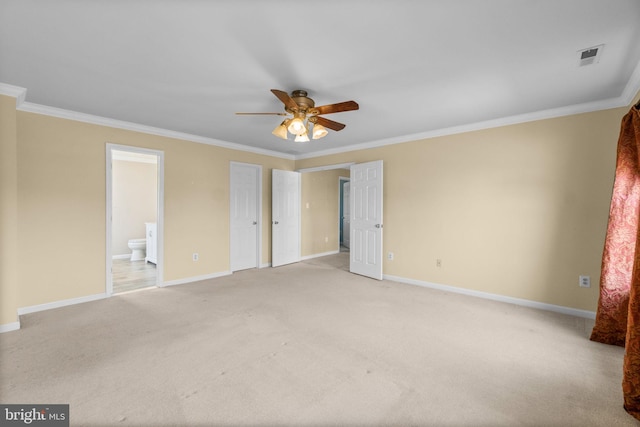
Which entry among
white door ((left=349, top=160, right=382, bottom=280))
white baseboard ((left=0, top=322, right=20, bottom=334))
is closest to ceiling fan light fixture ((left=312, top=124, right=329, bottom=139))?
white door ((left=349, top=160, right=382, bottom=280))

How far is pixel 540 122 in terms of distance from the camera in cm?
343

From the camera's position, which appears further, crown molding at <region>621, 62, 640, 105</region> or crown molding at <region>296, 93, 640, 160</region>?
crown molding at <region>296, 93, 640, 160</region>

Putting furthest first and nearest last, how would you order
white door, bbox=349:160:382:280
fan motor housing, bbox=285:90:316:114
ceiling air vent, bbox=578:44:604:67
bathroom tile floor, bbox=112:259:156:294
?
white door, bbox=349:160:382:280 → bathroom tile floor, bbox=112:259:156:294 → fan motor housing, bbox=285:90:316:114 → ceiling air vent, bbox=578:44:604:67

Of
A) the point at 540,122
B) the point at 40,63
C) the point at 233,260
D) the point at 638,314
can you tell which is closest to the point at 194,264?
the point at 233,260

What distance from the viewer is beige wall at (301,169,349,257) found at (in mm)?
6598

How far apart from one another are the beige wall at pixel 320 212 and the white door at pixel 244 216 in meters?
1.23

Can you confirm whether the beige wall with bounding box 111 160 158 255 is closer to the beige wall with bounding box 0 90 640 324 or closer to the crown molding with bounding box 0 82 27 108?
the beige wall with bounding box 0 90 640 324

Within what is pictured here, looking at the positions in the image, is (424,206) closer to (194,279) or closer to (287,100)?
(287,100)

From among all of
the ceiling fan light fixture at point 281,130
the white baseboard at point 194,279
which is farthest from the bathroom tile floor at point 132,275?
the ceiling fan light fixture at point 281,130

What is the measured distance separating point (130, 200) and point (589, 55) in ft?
26.6

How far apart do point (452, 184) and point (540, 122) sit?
4.03ft

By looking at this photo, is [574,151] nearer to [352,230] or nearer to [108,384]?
[352,230]

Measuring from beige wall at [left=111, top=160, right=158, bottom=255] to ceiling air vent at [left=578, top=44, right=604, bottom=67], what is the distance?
7935mm

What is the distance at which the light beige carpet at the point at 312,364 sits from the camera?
5.60 ft
